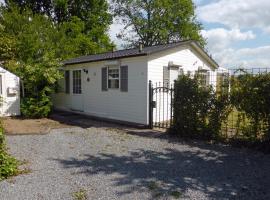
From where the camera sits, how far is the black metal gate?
32.6 ft

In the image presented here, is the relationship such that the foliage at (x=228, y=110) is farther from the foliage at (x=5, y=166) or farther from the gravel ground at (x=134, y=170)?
the foliage at (x=5, y=166)

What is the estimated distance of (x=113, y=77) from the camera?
1195 cm

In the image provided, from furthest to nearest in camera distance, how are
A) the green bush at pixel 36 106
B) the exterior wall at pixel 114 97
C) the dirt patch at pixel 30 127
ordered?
1. the green bush at pixel 36 106
2. the exterior wall at pixel 114 97
3. the dirt patch at pixel 30 127

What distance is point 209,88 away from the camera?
7945 mm

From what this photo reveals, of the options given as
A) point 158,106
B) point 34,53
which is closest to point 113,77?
point 158,106

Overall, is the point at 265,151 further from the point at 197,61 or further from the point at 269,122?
the point at 197,61

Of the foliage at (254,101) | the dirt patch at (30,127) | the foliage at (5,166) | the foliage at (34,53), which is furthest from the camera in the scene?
the foliage at (34,53)

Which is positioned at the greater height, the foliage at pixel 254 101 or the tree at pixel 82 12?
the tree at pixel 82 12

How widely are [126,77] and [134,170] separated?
6273 mm

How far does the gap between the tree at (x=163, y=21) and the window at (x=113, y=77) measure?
19805mm

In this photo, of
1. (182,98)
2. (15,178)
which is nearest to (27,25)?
(182,98)

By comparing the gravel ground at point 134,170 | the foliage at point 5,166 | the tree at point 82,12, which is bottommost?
the gravel ground at point 134,170

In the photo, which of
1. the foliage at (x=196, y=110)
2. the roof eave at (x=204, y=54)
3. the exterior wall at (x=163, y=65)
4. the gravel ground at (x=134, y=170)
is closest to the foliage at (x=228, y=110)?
the foliage at (x=196, y=110)

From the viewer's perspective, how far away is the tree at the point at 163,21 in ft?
102
